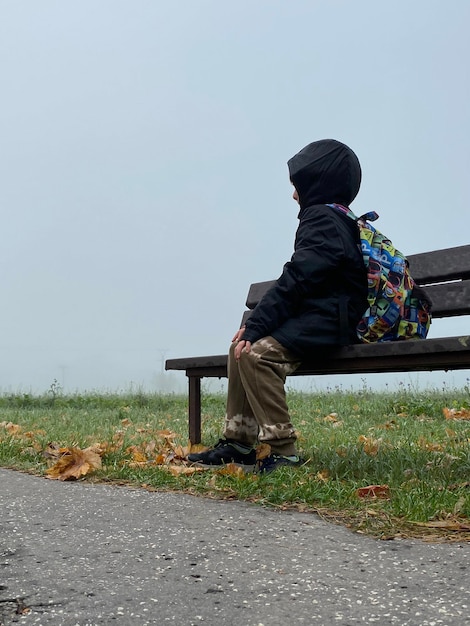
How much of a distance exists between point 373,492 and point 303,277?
1.05 meters

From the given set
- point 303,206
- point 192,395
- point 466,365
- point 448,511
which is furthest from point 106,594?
point 192,395

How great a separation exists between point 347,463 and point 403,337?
2.45 feet

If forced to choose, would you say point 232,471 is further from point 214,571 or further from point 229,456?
point 214,571

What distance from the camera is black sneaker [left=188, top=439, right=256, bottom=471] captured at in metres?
4.03

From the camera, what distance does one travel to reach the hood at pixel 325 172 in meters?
3.91

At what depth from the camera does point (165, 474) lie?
148 inches

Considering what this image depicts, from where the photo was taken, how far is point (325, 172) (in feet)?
12.8

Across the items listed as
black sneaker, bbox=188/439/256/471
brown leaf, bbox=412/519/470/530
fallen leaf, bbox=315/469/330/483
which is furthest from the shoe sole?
brown leaf, bbox=412/519/470/530

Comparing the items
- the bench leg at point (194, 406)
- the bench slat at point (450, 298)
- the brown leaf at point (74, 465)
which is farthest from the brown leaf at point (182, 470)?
the bench slat at point (450, 298)

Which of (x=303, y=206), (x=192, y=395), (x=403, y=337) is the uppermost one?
(x=303, y=206)

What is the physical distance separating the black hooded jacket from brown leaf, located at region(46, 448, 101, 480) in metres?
1.15

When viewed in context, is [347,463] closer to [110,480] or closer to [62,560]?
[110,480]

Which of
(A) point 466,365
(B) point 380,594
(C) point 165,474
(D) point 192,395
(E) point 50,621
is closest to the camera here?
(E) point 50,621

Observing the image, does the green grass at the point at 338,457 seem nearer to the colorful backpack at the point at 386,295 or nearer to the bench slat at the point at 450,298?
the colorful backpack at the point at 386,295
